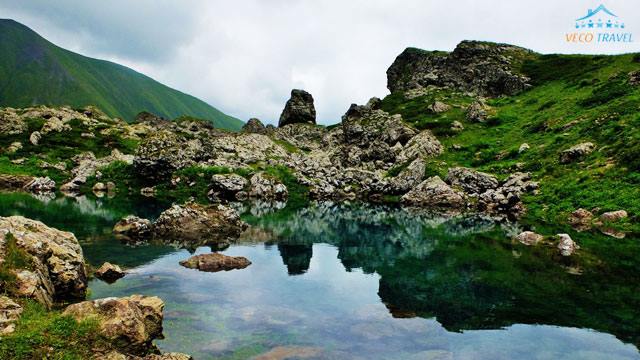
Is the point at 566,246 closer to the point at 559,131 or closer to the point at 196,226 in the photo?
the point at 196,226

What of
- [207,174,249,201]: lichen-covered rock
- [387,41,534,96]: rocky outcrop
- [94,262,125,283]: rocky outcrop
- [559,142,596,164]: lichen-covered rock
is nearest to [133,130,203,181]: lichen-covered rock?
[207,174,249,201]: lichen-covered rock

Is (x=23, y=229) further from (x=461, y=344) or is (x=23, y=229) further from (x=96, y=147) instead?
(x=96, y=147)

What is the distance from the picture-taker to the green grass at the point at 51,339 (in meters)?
14.5

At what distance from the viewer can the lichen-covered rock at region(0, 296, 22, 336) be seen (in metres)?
15.3

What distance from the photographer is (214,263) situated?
119ft

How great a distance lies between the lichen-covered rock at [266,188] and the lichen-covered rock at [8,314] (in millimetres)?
88800

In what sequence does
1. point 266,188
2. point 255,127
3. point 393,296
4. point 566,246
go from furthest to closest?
point 255,127 → point 266,188 → point 566,246 → point 393,296

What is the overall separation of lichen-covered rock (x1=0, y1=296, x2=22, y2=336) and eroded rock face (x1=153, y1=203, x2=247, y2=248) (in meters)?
27.5

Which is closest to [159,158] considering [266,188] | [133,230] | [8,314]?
[266,188]

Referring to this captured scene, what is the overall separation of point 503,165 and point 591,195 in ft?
110

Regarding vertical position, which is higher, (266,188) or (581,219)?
(266,188)

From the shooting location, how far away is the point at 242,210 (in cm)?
7875

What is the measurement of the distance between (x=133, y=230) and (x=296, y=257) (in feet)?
65.1

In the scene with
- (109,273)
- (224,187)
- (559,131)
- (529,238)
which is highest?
(559,131)
